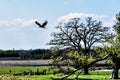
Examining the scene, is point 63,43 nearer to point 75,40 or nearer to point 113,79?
point 75,40

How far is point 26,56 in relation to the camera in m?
126

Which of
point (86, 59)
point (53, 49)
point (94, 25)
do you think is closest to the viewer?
point (86, 59)

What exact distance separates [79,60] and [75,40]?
5186 cm

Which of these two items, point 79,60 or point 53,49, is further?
point 53,49

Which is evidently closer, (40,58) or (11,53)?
(40,58)

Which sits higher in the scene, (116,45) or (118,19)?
(118,19)

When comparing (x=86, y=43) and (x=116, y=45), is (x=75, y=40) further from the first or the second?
(x=116, y=45)

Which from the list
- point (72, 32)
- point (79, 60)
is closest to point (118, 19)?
point (72, 32)

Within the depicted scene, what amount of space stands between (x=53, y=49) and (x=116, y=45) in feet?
165

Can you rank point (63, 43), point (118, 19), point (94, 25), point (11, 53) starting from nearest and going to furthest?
point (118, 19) < point (63, 43) < point (94, 25) < point (11, 53)

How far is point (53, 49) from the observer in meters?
71.4

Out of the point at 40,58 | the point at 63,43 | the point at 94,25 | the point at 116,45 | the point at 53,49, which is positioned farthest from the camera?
the point at 40,58

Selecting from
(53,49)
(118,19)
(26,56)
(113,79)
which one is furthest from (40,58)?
(113,79)

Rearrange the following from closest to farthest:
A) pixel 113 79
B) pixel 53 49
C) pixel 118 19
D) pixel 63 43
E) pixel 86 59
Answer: pixel 86 59 < pixel 113 79 < pixel 118 19 < pixel 53 49 < pixel 63 43
